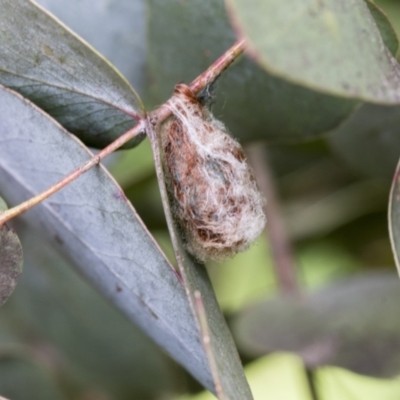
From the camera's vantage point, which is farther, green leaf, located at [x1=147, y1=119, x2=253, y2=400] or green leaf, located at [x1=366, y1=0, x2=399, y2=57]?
green leaf, located at [x1=366, y1=0, x2=399, y2=57]

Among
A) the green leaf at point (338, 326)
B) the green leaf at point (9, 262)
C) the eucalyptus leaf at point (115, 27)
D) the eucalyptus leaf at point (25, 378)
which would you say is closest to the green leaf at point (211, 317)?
the green leaf at point (9, 262)

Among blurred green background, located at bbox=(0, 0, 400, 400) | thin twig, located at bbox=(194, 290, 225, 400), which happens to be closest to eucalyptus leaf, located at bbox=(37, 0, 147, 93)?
blurred green background, located at bbox=(0, 0, 400, 400)

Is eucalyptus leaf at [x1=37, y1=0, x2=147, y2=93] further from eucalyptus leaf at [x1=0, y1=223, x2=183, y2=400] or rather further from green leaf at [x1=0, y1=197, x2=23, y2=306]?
green leaf at [x1=0, y1=197, x2=23, y2=306]

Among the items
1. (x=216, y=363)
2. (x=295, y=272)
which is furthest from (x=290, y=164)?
(x=216, y=363)

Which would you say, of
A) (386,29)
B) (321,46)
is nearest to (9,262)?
(321,46)

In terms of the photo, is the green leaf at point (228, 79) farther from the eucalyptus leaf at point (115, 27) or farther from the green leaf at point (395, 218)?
the green leaf at point (395, 218)

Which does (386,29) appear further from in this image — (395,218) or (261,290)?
(261,290)
